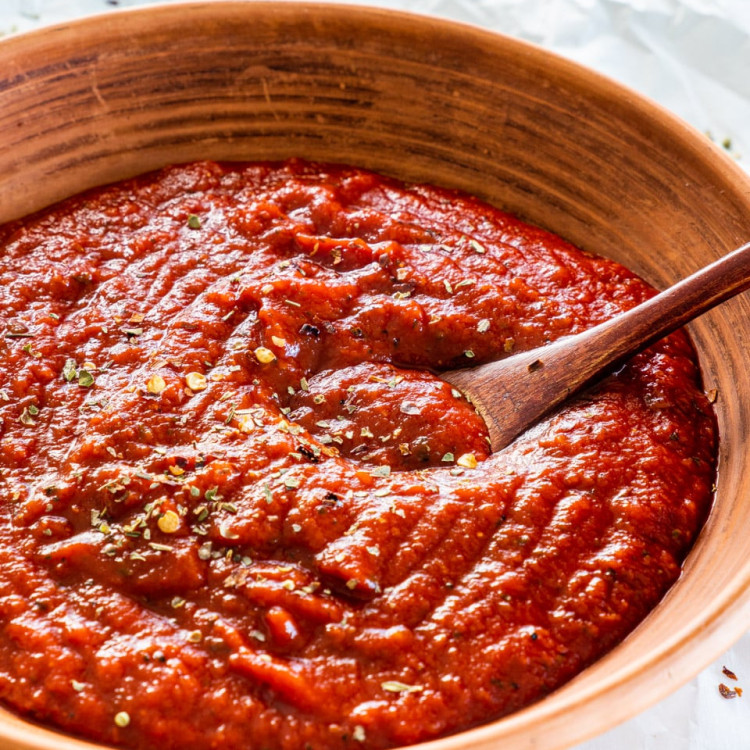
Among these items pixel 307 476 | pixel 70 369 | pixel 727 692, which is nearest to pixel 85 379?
pixel 70 369

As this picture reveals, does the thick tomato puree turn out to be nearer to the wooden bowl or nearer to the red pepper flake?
the wooden bowl

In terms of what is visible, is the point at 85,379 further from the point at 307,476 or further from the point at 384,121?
the point at 384,121

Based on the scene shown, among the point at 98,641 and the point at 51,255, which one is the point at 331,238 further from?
the point at 98,641

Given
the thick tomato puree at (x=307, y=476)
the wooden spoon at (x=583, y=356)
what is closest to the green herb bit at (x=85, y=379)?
the thick tomato puree at (x=307, y=476)

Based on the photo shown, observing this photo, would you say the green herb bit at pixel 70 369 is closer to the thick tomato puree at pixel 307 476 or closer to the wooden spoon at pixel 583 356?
the thick tomato puree at pixel 307 476

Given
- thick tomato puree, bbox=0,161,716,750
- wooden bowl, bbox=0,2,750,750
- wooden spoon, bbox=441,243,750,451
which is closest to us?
thick tomato puree, bbox=0,161,716,750

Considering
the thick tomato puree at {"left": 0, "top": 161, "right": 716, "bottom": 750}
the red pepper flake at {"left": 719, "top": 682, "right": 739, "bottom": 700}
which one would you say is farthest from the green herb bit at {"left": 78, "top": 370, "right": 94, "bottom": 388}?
the red pepper flake at {"left": 719, "top": 682, "right": 739, "bottom": 700}
